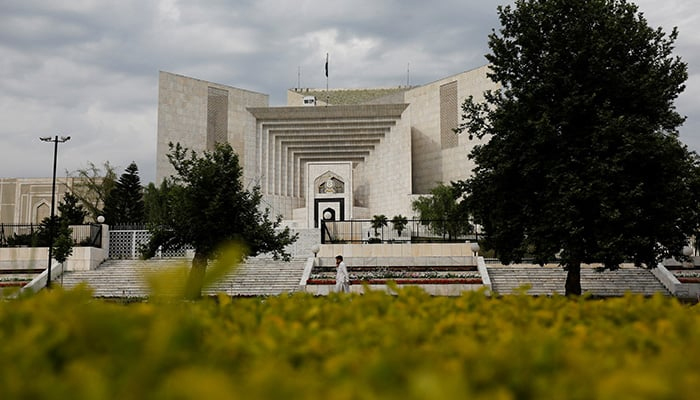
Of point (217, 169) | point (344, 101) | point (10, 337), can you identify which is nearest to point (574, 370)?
point (10, 337)

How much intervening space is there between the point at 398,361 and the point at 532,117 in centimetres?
1497

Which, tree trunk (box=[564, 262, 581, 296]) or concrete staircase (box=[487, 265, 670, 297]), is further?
concrete staircase (box=[487, 265, 670, 297])

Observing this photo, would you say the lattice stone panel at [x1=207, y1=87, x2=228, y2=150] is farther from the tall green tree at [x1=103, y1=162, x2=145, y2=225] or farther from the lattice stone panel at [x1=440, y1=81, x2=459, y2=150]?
the lattice stone panel at [x1=440, y1=81, x2=459, y2=150]

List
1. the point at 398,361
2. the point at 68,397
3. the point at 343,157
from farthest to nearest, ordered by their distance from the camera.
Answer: the point at 343,157
the point at 398,361
the point at 68,397

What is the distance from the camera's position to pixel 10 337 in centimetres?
253

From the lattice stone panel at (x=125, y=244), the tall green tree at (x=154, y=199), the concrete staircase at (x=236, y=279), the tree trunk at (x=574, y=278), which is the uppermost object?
the tall green tree at (x=154, y=199)

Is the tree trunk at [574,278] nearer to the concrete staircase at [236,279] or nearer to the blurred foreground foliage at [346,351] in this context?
the concrete staircase at [236,279]

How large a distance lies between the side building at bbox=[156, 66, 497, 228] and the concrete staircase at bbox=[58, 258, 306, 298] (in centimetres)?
1934

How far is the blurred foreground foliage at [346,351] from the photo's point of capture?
1521 mm

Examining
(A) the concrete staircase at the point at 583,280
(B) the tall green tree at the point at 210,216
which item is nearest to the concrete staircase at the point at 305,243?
(A) the concrete staircase at the point at 583,280

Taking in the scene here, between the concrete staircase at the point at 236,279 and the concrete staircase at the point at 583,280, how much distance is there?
302 inches

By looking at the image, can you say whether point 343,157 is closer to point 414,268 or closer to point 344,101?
point 344,101

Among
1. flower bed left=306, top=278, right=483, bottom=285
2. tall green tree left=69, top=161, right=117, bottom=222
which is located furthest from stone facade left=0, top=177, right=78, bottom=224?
flower bed left=306, top=278, right=483, bottom=285

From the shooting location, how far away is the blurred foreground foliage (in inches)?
59.9
